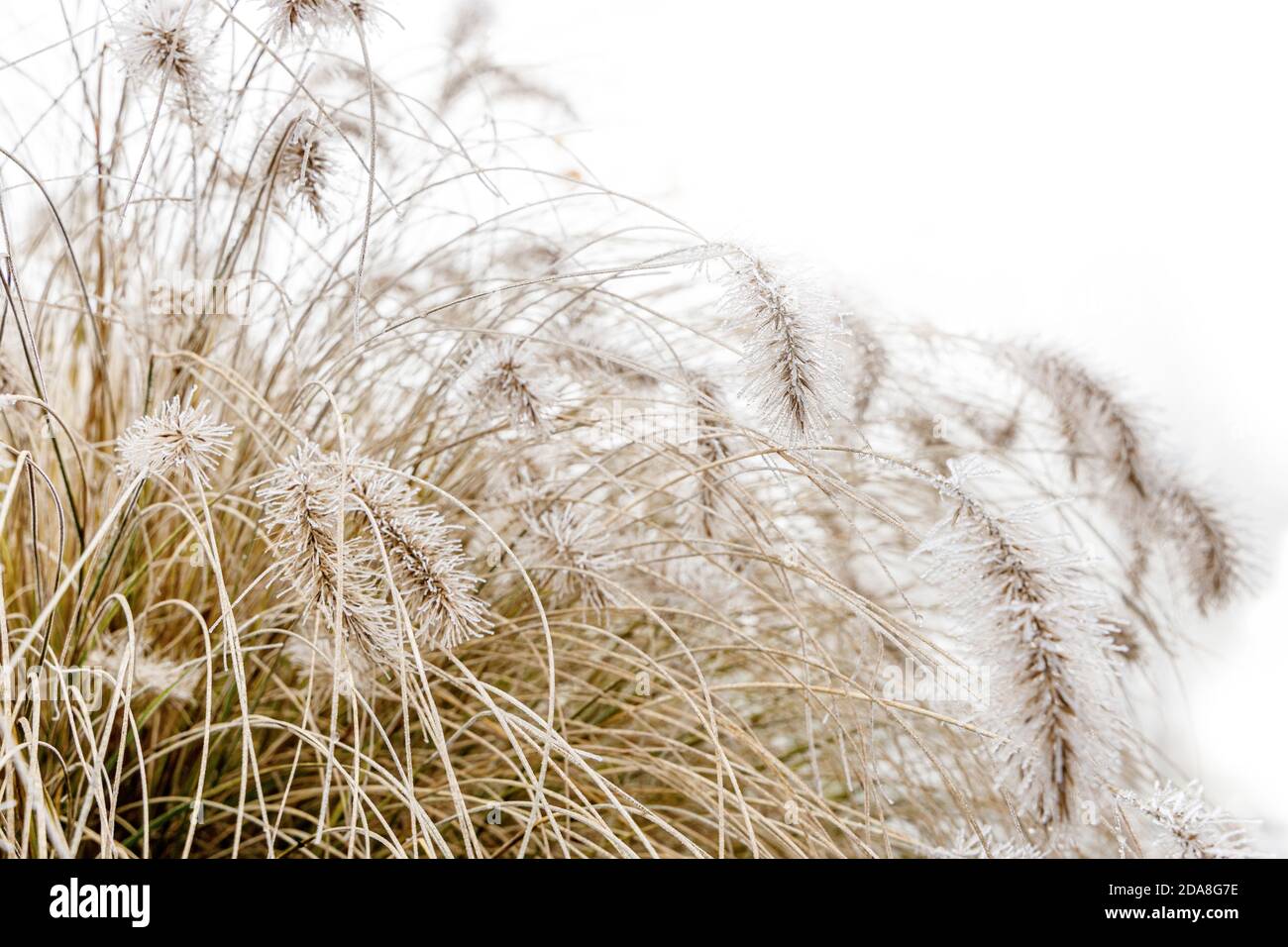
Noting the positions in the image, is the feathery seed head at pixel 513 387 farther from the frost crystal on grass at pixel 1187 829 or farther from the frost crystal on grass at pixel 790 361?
the frost crystal on grass at pixel 1187 829

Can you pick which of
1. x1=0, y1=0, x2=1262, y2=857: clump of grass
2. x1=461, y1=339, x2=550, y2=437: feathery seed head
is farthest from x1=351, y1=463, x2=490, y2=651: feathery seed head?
x1=461, y1=339, x2=550, y2=437: feathery seed head

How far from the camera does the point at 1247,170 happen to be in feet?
3.79

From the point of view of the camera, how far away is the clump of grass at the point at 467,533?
1.04ft

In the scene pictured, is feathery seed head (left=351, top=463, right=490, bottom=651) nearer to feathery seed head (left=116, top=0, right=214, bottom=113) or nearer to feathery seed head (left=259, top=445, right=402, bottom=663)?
feathery seed head (left=259, top=445, right=402, bottom=663)

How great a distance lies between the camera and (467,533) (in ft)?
1.80

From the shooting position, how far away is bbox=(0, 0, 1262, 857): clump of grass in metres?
0.32

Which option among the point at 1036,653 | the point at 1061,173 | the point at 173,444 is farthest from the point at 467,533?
the point at 1061,173

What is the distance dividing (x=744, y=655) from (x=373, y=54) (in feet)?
2.32

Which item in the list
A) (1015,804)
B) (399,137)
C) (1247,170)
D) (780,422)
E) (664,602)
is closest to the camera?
(780,422)

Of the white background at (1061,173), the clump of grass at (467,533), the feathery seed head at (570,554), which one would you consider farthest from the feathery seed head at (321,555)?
the white background at (1061,173)

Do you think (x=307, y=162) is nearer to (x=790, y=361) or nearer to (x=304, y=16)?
(x=304, y=16)

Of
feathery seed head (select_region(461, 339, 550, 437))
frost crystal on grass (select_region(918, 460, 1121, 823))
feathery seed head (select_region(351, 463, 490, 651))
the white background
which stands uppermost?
the white background
